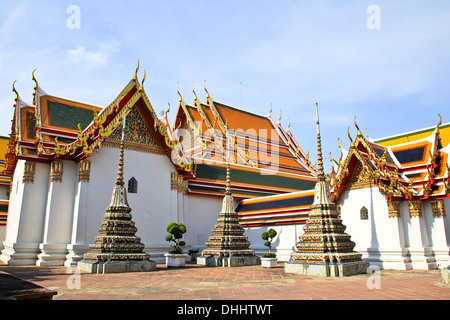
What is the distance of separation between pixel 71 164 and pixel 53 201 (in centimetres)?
129

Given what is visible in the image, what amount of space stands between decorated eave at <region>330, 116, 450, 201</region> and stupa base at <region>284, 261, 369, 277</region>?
7.75 feet

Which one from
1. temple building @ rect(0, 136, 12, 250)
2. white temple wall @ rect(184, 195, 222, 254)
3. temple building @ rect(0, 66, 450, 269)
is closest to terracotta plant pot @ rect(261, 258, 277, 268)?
temple building @ rect(0, 66, 450, 269)

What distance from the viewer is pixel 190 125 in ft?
67.9

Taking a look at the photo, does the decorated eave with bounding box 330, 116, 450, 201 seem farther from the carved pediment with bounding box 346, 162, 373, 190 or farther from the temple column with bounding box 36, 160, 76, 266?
the temple column with bounding box 36, 160, 76, 266

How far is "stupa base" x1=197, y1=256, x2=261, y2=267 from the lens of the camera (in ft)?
33.6

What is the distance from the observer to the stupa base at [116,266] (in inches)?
325

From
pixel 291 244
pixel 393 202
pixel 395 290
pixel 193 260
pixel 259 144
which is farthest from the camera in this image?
pixel 259 144

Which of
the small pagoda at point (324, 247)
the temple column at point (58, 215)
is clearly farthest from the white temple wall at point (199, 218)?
the small pagoda at point (324, 247)

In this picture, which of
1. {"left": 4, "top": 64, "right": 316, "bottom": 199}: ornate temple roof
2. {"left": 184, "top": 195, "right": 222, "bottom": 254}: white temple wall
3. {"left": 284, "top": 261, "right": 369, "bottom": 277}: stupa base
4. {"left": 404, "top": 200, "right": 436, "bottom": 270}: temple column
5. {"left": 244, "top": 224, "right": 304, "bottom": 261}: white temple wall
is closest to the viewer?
{"left": 284, "top": 261, "right": 369, "bottom": 277}: stupa base

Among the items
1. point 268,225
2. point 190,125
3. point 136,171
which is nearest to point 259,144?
point 190,125

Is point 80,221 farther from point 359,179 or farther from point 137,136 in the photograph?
point 359,179

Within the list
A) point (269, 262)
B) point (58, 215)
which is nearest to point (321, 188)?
point (269, 262)

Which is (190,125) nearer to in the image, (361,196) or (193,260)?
(193,260)

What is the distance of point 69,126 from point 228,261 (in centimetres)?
714
